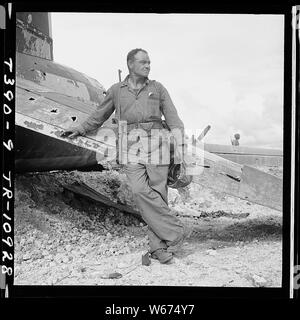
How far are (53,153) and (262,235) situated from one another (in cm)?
179

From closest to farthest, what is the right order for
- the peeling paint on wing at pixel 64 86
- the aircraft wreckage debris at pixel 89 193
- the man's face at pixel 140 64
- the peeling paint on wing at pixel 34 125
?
the man's face at pixel 140 64
the peeling paint on wing at pixel 34 125
the peeling paint on wing at pixel 64 86
the aircraft wreckage debris at pixel 89 193

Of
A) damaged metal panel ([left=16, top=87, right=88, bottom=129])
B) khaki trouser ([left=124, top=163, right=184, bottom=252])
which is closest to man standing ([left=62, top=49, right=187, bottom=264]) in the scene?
khaki trouser ([left=124, top=163, right=184, bottom=252])

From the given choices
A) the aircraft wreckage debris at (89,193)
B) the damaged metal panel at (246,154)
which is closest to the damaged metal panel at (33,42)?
the aircraft wreckage debris at (89,193)

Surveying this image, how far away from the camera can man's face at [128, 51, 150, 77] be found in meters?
3.20

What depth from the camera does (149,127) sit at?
3258 millimetres

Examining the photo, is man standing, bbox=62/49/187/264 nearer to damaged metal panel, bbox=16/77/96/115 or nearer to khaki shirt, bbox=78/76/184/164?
khaki shirt, bbox=78/76/184/164

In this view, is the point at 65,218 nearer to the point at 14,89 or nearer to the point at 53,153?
the point at 53,153

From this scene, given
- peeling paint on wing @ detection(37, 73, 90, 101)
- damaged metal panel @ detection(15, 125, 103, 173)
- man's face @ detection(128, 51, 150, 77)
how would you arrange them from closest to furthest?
man's face @ detection(128, 51, 150, 77)
damaged metal panel @ detection(15, 125, 103, 173)
peeling paint on wing @ detection(37, 73, 90, 101)

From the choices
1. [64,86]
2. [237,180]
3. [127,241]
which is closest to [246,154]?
[237,180]

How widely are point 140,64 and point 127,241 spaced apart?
141cm

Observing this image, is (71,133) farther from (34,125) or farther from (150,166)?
(150,166)

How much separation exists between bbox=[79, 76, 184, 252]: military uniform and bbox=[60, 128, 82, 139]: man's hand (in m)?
0.32

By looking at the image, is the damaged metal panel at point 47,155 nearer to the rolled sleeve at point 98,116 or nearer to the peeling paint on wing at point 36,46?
the rolled sleeve at point 98,116

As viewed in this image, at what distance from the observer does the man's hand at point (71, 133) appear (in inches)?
130
